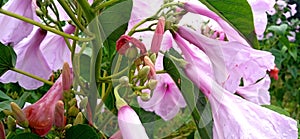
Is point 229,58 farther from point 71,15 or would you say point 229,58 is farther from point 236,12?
point 71,15

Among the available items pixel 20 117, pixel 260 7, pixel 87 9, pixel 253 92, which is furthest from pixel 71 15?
pixel 253 92

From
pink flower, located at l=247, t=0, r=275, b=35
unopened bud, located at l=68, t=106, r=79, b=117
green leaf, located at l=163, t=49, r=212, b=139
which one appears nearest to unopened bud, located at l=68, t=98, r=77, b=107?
unopened bud, located at l=68, t=106, r=79, b=117

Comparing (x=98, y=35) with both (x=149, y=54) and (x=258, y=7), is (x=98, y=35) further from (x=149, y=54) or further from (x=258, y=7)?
(x=258, y=7)

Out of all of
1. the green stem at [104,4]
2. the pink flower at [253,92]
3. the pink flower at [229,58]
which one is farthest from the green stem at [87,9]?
the pink flower at [253,92]

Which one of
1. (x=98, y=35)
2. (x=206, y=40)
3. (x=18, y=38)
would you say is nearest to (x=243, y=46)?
(x=206, y=40)

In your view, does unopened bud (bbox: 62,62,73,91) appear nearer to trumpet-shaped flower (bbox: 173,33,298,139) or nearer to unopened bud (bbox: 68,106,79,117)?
unopened bud (bbox: 68,106,79,117)
